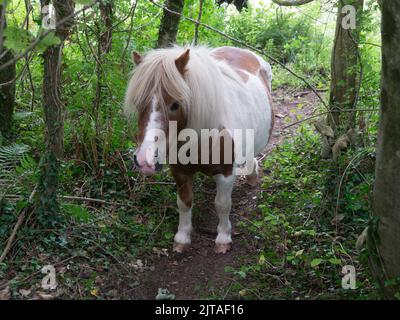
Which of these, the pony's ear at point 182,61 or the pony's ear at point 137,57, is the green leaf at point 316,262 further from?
the pony's ear at point 137,57

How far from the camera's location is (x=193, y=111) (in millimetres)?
4066

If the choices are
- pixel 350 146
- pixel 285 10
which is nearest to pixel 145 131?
pixel 350 146

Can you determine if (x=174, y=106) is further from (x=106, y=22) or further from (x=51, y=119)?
(x=106, y=22)

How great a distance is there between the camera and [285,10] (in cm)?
1147

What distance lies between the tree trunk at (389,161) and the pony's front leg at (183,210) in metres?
1.96

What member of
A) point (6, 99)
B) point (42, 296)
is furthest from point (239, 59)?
point (42, 296)

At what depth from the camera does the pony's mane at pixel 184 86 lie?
388 centimetres

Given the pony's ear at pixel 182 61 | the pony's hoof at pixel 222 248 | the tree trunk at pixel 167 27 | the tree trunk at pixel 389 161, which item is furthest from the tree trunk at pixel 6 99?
the tree trunk at pixel 389 161

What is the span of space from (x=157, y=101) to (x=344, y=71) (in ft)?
9.10

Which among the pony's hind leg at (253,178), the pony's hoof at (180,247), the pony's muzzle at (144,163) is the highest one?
the pony's muzzle at (144,163)

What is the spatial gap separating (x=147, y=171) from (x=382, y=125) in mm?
1684

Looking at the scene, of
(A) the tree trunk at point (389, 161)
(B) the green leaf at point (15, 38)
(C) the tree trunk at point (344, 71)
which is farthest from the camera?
(C) the tree trunk at point (344, 71)

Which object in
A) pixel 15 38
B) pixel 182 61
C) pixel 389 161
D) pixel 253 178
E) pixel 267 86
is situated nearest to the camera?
pixel 15 38

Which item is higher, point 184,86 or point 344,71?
point 344,71
